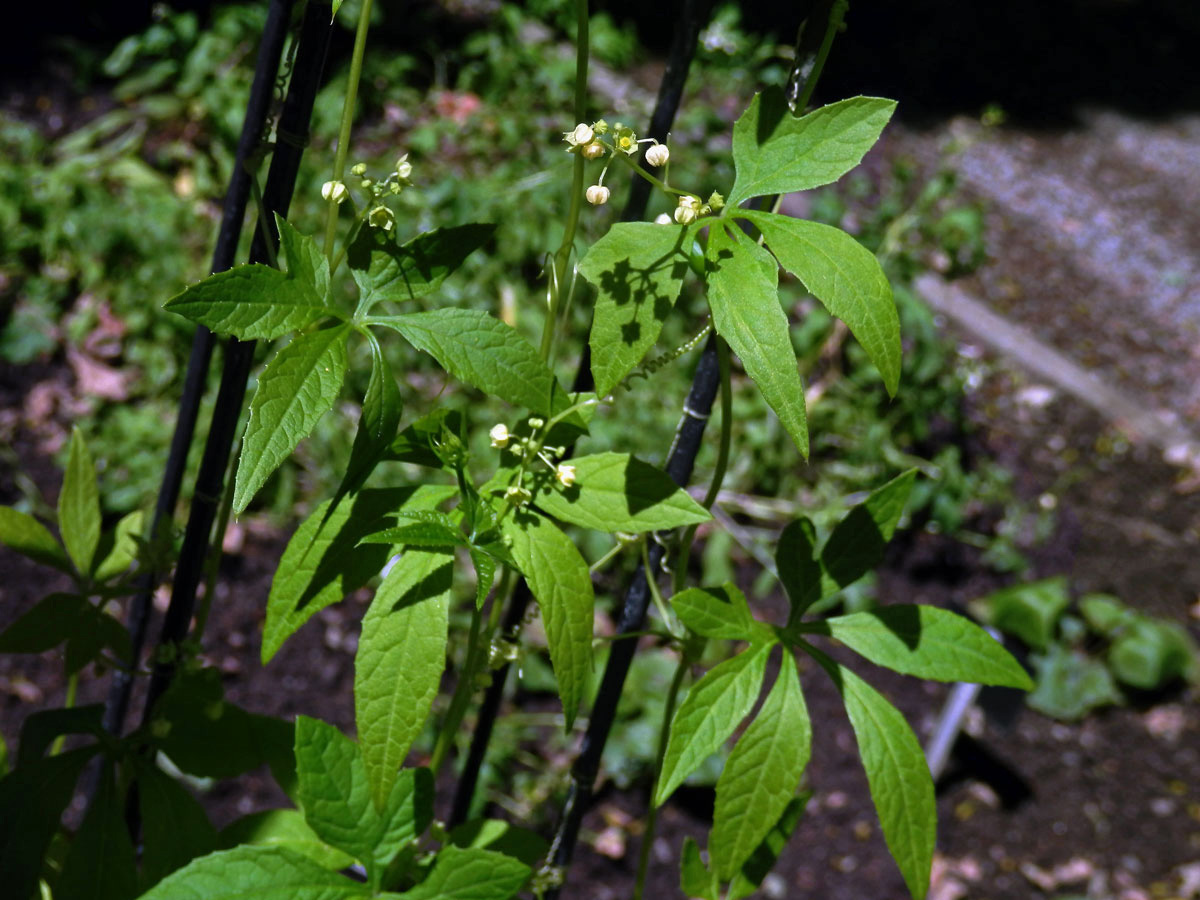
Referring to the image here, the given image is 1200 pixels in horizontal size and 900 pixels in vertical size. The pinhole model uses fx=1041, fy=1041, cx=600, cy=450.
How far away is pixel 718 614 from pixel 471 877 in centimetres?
37

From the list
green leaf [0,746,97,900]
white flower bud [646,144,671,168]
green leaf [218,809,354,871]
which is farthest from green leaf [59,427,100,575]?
white flower bud [646,144,671,168]

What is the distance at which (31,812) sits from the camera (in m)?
1.13

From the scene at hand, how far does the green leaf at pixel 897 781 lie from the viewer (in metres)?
1.00

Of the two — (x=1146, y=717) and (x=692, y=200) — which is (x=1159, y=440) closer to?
(x=1146, y=717)

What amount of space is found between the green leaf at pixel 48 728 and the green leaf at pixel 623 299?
792 millimetres

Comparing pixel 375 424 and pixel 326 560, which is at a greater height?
pixel 375 424

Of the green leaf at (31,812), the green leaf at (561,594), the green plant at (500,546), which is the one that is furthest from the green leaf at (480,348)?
the green leaf at (31,812)

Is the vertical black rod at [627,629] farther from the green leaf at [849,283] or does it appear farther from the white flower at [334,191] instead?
the white flower at [334,191]

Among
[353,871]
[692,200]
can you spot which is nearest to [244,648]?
[353,871]

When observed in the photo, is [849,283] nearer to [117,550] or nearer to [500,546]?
[500,546]

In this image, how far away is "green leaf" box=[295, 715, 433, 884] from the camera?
40.5 inches

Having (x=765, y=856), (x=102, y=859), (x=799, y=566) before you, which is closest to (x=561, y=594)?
(x=799, y=566)

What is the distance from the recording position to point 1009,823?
9.55ft

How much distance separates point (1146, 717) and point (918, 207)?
84.5 inches
